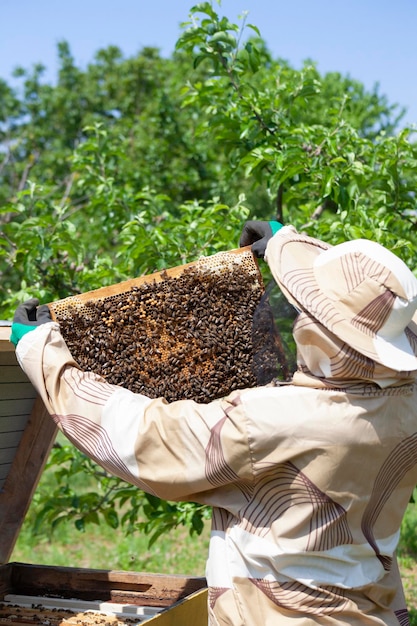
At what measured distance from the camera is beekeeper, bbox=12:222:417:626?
5.98 ft

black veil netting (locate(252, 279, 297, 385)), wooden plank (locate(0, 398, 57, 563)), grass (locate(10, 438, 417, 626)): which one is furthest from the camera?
grass (locate(10, 438, 417, 626))

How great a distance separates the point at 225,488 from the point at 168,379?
1.56 feet

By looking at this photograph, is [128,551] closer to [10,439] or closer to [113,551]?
[113,551]

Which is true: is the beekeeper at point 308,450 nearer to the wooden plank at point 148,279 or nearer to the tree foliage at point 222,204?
the wooden plank at point 148,279

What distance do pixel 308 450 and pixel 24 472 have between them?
158 cm

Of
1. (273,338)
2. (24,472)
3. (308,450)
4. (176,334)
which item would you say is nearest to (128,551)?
(24,472)

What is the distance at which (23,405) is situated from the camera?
291cm

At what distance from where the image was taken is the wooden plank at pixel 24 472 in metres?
2.98

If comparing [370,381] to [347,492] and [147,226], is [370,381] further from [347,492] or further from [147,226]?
[147,226]

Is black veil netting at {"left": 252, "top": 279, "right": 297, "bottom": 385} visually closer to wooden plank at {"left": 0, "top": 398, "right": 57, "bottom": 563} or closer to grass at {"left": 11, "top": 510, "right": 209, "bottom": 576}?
wooden plank at {"left": 0, "top": 398, "right": 57, "bottom": 563}

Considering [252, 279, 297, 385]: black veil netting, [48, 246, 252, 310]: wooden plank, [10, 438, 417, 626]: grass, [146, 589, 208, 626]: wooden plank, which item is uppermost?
[48, 246, 252, 310]: wooden plank

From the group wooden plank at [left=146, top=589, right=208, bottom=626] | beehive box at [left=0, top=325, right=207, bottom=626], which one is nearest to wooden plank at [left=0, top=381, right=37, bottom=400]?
beehive box at [left=0, top=325, right=207, bottom=626]

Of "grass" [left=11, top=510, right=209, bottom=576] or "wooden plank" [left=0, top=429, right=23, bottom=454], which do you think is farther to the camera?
"grass" [left=11, top=510, right=209, bottom=576]

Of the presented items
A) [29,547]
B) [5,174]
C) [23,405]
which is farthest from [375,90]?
[23,405]
